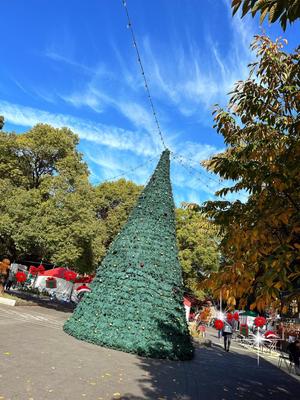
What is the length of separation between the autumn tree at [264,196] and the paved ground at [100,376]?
302cm

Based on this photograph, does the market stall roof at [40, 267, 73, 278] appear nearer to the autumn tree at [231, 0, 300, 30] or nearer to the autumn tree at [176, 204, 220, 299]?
the autumn tree at [176, 204, 220, 299]

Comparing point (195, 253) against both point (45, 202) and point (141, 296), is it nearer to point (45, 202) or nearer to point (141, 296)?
point (45, 202)

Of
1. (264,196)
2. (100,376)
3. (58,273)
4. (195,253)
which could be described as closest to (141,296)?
(100,376)

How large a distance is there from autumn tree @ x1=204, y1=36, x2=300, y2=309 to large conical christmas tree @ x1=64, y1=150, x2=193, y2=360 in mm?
4443

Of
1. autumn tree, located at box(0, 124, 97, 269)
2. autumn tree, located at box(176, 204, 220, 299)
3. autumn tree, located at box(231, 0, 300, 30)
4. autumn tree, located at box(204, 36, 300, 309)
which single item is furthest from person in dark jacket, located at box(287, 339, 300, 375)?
autumn tree, located at box(176, 204, 220, 299)

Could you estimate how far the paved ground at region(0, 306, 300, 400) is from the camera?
215 inches

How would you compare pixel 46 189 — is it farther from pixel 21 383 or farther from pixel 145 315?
pixel 21 383

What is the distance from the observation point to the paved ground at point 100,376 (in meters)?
5.46

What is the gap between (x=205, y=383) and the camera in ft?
25.9

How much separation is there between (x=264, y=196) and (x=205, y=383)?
5.30m

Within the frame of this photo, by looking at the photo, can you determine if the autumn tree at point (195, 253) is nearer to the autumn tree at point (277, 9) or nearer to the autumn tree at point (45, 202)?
the autumn tree at point (45, 202)

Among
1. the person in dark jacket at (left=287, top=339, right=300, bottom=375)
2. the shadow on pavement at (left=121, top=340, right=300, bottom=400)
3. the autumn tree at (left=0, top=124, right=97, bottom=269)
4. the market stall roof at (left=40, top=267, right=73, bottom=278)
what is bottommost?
the shadow on pavement at (left=121, top=340, right=300, bottom=400)

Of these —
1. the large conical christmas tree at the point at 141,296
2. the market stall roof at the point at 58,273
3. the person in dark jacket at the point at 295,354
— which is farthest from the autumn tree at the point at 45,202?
the person in dark jacket at the point at 295,354

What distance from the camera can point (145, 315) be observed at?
9977 millimetres
